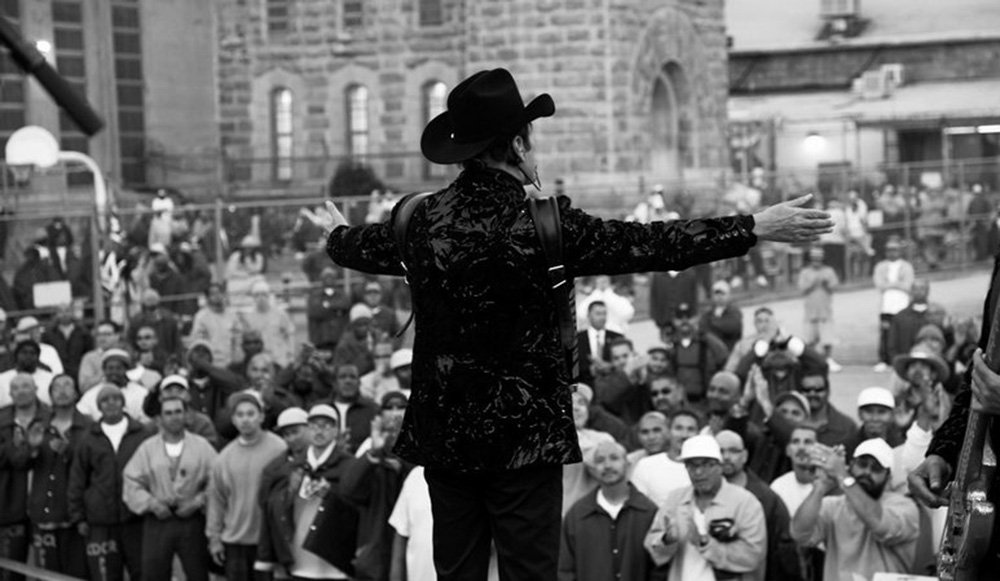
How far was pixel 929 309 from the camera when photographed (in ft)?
67.6

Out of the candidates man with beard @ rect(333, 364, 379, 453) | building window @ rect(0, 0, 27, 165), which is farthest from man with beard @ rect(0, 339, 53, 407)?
building window @ rect(0, 0, 27, 165)

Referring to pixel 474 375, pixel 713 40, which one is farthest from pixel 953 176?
pixel 474 375

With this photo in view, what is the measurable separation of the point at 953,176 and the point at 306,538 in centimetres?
2548

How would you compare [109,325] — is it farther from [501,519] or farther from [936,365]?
[501,519]

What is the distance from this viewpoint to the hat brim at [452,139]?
5.07 m

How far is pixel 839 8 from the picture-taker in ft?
177

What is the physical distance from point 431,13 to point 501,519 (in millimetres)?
35028

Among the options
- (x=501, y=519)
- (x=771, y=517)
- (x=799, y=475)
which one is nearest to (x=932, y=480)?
(x=501, y=519)

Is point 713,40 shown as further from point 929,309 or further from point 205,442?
point 205,442

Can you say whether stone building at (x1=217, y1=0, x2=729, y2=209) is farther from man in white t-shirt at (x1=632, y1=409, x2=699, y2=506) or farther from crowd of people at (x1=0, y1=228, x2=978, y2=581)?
man in white t-shirt at (x1=632, y1=409, x2=699, y2=506)

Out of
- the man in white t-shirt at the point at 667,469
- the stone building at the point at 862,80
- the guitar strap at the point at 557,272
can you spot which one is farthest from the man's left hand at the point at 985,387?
the stone building at the point at 862,80

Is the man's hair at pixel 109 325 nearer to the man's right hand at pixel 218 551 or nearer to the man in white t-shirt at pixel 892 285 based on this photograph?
the man's right hand at pixel 218 551

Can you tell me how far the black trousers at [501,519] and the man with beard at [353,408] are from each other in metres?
7.83

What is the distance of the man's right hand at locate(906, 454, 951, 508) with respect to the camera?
5.16m
